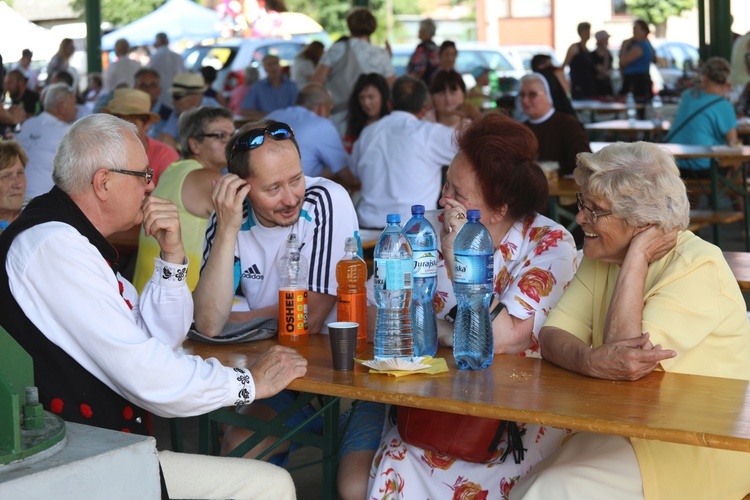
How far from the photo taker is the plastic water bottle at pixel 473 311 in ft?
8.28

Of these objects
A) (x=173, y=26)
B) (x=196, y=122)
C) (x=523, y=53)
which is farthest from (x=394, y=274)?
(x=523, y=53)

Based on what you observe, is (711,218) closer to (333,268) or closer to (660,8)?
(333,268)

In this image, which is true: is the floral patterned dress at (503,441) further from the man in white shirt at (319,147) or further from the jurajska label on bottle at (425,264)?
the man in white shirt at (319,147)

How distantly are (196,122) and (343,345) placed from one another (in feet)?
9.04

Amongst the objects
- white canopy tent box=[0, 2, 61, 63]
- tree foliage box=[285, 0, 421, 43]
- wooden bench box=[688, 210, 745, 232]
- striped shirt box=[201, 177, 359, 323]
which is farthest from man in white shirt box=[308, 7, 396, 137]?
tree foliage box=[285, 0, 421, 43]

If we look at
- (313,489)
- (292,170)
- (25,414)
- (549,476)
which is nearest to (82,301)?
(25,414)

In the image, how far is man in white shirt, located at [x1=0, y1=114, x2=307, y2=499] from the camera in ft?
7.37

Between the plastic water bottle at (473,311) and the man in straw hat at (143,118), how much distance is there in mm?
3585

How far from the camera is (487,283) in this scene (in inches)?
101

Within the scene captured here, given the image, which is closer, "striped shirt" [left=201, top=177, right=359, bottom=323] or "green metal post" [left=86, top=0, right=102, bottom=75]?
"striped shirt" [left=201, top=177, right=359, bottom=323]

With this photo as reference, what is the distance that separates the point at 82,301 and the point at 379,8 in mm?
34855

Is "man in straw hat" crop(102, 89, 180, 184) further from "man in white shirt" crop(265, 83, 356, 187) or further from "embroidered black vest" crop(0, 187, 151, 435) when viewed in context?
"embroidered black vest" crop(0, 187, 151, 435)

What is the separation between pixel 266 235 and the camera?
3115 mm

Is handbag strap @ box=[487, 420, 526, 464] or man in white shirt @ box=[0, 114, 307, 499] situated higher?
man in white shirt @ box=[0, 114, 307, 499]
